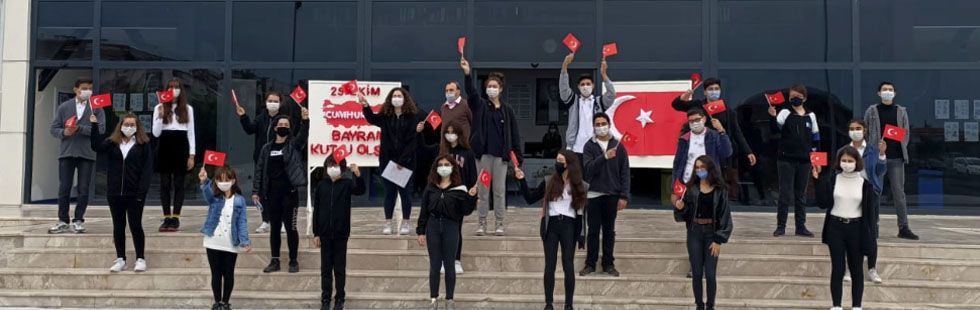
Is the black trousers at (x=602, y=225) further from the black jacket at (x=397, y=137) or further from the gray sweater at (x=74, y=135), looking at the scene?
the gray sweater at (x=74, y=135)

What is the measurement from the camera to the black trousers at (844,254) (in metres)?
5.73

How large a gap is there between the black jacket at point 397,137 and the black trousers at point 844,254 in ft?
13.7

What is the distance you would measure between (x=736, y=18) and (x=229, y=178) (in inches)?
330

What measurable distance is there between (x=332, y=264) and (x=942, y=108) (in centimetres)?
994

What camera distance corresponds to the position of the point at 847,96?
1062 centimetres

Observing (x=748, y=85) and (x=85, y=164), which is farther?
(x=748, y=85)

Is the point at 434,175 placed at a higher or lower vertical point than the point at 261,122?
lower

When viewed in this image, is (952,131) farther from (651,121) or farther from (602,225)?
→ (602,225)

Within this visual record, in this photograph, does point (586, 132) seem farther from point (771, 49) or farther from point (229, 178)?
point (771, 49)

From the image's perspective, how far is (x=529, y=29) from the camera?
10961mm

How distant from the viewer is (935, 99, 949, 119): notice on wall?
34.6 feet

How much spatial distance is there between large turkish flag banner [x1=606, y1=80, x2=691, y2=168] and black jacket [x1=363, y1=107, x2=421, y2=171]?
3630 mm

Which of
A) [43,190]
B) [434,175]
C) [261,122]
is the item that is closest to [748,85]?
[434,175]

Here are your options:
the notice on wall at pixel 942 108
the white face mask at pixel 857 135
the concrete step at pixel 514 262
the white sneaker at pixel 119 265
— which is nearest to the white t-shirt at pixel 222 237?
the concrete step at pixel 514 262
